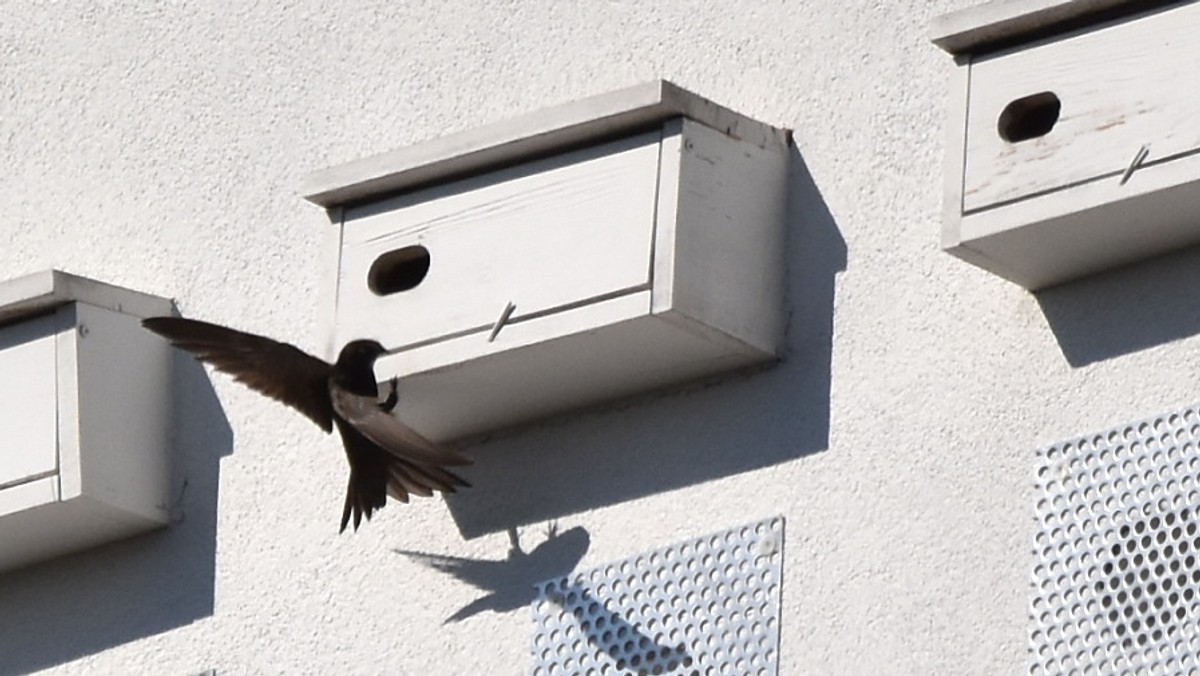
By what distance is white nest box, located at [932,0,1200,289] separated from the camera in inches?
209

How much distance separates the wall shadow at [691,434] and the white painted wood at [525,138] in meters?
0.21

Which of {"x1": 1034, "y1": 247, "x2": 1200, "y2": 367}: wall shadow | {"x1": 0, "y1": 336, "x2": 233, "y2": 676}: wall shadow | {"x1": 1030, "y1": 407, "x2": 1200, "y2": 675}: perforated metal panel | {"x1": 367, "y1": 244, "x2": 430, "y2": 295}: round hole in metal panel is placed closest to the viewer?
{"x1": 1030, "y1": 407, "x2": 1200, "y2": 675}: perforated metal panel

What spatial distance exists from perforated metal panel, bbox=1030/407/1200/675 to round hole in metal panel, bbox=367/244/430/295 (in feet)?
3.40

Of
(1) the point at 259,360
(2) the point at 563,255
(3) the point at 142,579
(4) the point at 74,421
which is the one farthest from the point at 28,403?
(2) the point at 563,255

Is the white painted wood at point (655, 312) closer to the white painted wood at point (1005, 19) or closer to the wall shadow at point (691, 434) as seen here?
the wall shadow at point (691, 434)

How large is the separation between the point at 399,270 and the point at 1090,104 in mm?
1128

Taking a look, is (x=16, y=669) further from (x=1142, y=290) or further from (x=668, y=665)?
(x=1142, y=290)

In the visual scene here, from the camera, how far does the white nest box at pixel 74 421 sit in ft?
20.4

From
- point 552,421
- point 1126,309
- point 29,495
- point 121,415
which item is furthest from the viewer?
point 121,415

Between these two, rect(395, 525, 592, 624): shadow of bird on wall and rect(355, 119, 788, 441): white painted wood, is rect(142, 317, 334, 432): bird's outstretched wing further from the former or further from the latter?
rect(395, 525, 592, 624): shadow of bird on wall

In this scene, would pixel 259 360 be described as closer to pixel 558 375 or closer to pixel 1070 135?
pixel 558 375

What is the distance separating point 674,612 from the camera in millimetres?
5719

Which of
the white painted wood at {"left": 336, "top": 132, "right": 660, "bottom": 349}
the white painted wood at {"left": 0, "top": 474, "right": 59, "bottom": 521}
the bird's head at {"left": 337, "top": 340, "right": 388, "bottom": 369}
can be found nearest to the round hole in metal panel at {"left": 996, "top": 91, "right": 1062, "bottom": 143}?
the white painted wood at {"left": 336, "top": 132, "right": 660, "bottom": 349}

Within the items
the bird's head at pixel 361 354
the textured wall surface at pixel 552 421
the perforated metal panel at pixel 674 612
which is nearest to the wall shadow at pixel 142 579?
the textured wall surface at pixel 552 421
